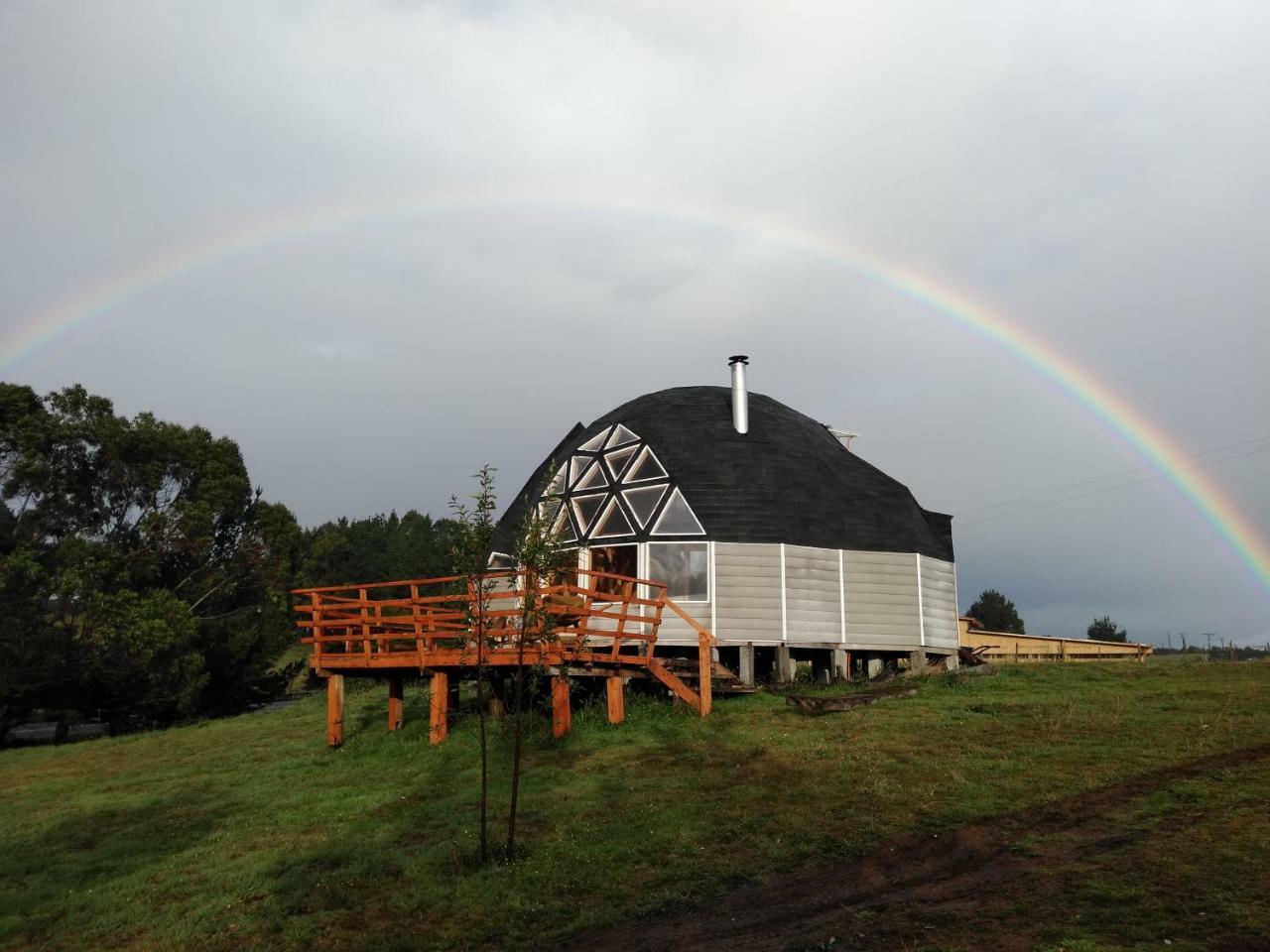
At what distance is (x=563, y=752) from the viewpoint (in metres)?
16.3

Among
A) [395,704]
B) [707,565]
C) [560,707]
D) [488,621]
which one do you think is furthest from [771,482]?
[488,621]

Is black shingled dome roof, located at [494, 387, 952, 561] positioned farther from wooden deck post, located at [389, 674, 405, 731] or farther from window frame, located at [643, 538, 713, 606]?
wooden deck post, located at [389, 674, 405, 731]

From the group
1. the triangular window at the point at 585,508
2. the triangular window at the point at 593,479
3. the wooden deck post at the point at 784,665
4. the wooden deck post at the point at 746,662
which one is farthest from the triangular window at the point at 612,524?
the wooden deck post at the point at 784,665

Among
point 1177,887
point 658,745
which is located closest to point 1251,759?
point 1177,887

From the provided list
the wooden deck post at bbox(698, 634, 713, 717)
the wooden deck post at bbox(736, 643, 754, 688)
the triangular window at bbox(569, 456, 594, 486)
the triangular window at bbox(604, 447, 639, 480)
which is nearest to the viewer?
the wooden deck post at bbox(698, 634, 713, 717)

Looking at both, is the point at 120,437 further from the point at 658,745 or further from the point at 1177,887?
the point at 1177,887

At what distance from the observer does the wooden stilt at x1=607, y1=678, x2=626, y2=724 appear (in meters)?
18.2

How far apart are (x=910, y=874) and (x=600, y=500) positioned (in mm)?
18322

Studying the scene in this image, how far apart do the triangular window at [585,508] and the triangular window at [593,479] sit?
0.32 m

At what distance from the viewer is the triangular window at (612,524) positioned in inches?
1019

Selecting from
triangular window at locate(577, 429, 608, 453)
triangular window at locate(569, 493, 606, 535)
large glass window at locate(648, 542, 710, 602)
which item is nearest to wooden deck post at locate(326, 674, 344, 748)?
large glass window at locate(648, 542, 710, 602)

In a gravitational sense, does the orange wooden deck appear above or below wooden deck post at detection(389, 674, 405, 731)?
above

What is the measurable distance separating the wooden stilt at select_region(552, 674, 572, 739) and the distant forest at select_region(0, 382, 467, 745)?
1137cm

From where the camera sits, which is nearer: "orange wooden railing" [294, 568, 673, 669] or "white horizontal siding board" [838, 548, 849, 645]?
"orange wooden railing" [294, 568, 673, 669]
